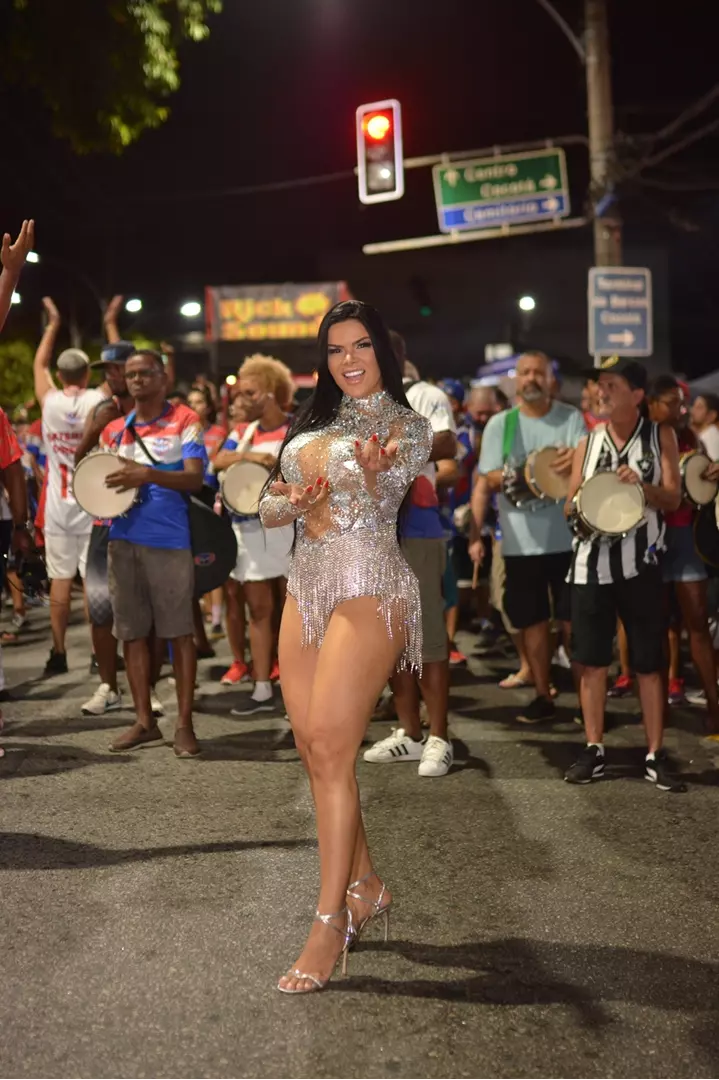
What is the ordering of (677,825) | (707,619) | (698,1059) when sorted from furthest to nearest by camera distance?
1. (707,619)
2. (677,825)
3. (698,1059)

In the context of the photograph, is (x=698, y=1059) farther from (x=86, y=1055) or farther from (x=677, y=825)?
(x=677, y=825)

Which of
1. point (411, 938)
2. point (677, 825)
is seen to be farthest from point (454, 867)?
point (677, 825)

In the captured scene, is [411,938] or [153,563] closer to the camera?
[411,938]

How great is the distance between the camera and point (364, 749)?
22.5ft

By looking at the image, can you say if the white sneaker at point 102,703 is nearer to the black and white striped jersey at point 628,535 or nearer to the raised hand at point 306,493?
the black and white striped jersey at point 628,535

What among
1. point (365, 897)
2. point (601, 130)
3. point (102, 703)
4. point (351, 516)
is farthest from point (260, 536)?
point (601, 130)

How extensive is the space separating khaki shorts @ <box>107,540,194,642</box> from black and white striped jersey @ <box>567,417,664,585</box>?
2210 millimetres

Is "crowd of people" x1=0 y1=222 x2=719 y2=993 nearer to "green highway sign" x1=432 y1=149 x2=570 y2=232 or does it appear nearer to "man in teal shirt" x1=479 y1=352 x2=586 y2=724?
"man in teal shirt" x1=479 y1=352 x2=586 y2=724

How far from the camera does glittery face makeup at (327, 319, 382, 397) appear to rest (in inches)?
156

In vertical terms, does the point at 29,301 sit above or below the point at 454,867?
above

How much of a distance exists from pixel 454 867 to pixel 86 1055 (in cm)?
193

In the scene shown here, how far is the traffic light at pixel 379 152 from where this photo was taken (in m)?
14.8

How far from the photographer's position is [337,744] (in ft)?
11.9

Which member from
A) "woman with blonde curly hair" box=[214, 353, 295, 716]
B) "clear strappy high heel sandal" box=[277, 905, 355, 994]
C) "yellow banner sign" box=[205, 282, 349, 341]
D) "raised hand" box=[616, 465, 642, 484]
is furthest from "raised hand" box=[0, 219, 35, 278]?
"yellow banner sign" box=[205, 282, 349, 341]
